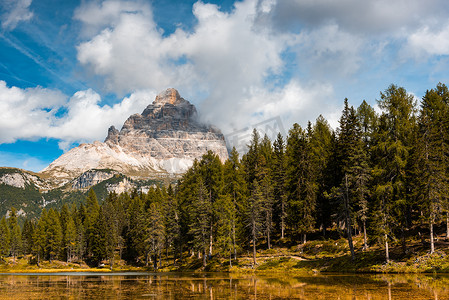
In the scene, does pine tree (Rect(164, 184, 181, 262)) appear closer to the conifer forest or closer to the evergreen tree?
the conifer forest

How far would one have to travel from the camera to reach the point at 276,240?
62.7 metres

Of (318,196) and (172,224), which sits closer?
(318,196)

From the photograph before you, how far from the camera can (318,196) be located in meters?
57.5

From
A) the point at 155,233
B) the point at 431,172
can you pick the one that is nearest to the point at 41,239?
the point at 155,233

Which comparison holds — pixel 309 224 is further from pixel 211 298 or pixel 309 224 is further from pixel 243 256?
pixel 211 298

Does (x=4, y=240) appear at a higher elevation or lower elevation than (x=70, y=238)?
lower

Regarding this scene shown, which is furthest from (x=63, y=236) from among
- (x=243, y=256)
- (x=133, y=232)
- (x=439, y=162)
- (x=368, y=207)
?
(x=439, y=162)

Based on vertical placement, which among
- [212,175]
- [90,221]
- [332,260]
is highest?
[212,175]

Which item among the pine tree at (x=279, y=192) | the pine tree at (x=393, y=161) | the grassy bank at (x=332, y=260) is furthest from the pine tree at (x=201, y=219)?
the pine tree at (x=393, y=161)

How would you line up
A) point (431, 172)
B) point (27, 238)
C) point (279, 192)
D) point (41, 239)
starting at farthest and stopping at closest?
1. point (27, 238)
2. point (41, 239)
3. point (279, 192)
4. point (431, 172)

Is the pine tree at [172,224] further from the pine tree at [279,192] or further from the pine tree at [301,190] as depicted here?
the pine tree at [301,190]

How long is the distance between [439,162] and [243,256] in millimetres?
33768

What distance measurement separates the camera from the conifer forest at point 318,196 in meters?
39.6

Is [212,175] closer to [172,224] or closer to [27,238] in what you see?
[172,224]
